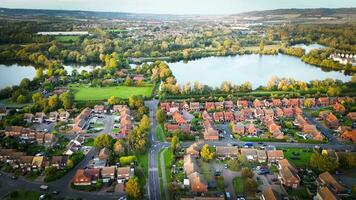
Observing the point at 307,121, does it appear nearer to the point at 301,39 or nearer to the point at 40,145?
the point at 40,145

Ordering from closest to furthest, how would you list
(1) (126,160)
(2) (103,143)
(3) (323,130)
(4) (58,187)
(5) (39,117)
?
1. (4) (58,187)
2. (1) (126,160)
3. (2) (103,143)
4. (3) (323,130)
5. (5) (39,117)

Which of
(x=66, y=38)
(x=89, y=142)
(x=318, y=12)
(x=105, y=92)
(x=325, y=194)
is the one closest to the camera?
(x=325, y=194)

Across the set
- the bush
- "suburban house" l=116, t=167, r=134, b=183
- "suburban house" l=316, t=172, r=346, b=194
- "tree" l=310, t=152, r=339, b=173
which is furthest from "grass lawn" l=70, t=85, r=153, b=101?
"suburban house" l=316, t=172, r=346, b=194

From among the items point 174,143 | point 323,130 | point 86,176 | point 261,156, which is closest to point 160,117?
point 174,143

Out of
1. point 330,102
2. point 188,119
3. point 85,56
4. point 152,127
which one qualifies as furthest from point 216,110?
point 85,56

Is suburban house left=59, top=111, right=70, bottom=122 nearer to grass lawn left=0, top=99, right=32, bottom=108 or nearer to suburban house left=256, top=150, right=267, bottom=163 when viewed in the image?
grass lawn left=0, top=99, right=32, bottom=108

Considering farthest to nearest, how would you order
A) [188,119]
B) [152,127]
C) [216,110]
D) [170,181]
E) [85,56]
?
[85,56] → [216,110] → [188,119] → [152,127] → [170,181]

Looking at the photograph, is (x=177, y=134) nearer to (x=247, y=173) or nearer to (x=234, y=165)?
(x=234, y=165)
